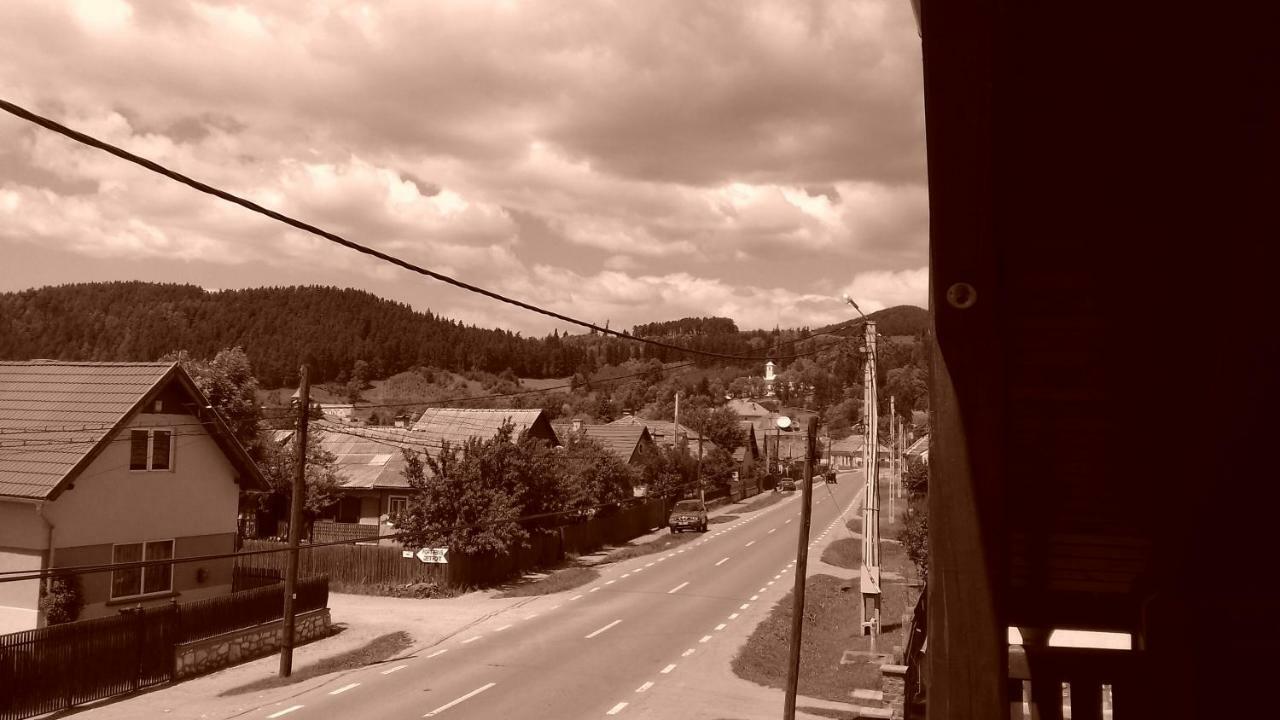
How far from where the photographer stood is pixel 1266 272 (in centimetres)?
287

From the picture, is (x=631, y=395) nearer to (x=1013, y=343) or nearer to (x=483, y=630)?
(x=483, y=630)

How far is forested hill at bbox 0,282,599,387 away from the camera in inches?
5187

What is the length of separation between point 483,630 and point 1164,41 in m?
26.6

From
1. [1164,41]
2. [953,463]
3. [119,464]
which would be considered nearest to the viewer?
[953,463]

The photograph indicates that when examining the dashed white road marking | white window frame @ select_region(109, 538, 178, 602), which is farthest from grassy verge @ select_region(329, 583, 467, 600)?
white window frame @ select_region(109, 538, 178, 602)

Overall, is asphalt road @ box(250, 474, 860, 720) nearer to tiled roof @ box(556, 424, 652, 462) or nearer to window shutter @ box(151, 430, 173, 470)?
window shutter @ box(151, 430, 173, 470)

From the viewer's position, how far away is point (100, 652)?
1958 centimetres

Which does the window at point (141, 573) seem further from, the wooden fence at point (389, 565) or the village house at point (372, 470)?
the village house at point (372, 470)

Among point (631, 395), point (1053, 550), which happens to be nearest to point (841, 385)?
point (631, 395)

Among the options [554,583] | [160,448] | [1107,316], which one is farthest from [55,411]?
[1107,316]

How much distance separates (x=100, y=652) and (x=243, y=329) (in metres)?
152

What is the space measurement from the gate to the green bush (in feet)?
8.85

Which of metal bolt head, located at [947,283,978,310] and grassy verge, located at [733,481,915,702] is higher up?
metal bolt head, located at [947,283,978,310]

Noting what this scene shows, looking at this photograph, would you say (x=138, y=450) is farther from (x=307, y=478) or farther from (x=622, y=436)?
(x=622, y=436)
